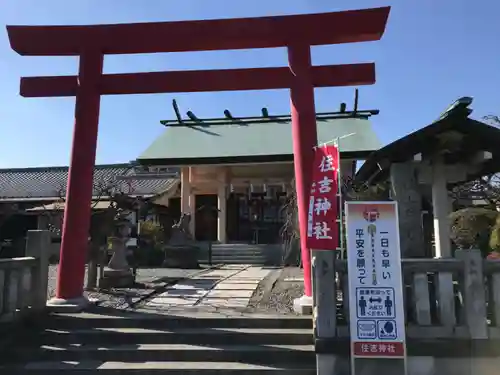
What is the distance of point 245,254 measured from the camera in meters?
18.0

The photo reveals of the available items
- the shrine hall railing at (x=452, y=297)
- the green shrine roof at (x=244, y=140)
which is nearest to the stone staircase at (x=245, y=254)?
the green shrine roof at (x=244, y=140)

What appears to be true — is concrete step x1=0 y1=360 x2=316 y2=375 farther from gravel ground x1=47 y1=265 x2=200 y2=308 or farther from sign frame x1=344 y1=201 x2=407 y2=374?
gravel ground x1=47 y1=265 x2=200 y2=308

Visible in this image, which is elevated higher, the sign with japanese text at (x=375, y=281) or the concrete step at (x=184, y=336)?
the sign with japanese text at (x=375, y=281)

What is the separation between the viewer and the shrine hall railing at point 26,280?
6290 mm

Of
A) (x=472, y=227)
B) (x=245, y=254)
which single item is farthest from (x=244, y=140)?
(x=472, y=227)

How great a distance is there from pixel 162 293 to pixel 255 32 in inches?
215

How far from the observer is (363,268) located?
492 centimetres

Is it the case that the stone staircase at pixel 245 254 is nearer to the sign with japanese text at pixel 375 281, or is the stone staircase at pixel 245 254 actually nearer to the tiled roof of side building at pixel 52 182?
the tiled roof of side building at pixel 52 182

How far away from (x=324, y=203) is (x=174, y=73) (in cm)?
418

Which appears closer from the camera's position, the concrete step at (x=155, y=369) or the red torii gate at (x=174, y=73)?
the concrete step at (x=155, y=369)

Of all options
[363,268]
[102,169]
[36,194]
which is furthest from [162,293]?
[102,169]

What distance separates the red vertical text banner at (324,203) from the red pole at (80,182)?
166 inches

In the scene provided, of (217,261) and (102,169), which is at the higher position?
(102,169)

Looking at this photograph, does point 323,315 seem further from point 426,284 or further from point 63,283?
point 63,283
